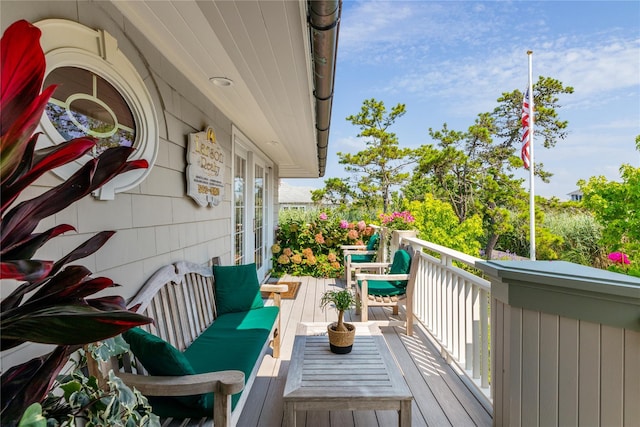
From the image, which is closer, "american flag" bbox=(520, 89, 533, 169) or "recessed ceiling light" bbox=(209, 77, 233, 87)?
"recessed ceiling light" bbox=(209, 77, 233, 87)

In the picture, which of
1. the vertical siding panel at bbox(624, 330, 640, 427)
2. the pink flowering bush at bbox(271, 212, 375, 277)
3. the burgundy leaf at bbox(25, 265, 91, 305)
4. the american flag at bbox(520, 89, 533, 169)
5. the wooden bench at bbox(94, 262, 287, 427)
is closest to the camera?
the burgundy leaf at bbox(25, 265, 91, 305)

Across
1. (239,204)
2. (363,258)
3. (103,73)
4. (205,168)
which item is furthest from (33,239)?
(363,258)

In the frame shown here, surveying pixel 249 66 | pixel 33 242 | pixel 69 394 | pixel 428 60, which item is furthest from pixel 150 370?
pixel 428 60

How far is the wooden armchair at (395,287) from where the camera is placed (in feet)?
11.6

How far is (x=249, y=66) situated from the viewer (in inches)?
91.2

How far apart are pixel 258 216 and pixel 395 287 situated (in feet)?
9.52

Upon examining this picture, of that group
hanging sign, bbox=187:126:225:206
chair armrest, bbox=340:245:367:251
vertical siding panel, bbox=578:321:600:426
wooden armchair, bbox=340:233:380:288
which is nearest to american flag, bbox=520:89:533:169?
wooden armchair, bbox=340:233:380:288

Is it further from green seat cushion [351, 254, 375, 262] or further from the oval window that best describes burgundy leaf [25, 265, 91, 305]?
green seat cushion [351, 254, 375, 262]

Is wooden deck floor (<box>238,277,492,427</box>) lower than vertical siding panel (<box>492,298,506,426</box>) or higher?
lower

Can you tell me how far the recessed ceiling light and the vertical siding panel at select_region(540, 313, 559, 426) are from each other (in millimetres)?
2654

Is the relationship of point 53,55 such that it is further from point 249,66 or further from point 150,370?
point 150,370

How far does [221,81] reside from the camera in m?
2.71

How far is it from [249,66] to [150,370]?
1978mm

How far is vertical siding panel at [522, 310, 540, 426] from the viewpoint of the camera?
1449 mm
